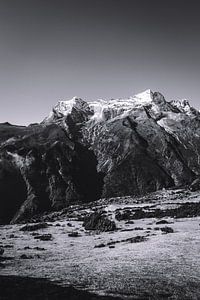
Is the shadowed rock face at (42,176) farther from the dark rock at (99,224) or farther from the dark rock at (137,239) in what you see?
the dark rock at (137,239)

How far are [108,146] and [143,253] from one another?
141 metres

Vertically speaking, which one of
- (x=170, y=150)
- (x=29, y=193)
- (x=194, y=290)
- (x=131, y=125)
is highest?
(x=131, y=125)

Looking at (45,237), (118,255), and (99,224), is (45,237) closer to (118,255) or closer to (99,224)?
(99,224)

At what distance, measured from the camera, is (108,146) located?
185 meters

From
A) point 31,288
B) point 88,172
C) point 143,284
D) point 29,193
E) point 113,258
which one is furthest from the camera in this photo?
point 88,172

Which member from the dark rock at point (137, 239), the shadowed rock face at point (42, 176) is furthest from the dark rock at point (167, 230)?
the shadowed rock face at point (42, 176)

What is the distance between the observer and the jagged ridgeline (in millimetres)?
147625

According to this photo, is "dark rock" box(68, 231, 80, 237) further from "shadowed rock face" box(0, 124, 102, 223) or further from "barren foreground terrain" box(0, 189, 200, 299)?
"shadowed rock face" box(0, 124, 102, 223)

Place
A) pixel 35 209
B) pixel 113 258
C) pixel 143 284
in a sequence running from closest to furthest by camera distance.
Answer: pixel 143 284
pixel 113 258
pixel 35 209

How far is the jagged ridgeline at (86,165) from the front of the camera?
5812 inches

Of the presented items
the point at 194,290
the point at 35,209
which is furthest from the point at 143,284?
the point at 35,209

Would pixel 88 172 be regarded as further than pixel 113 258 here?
Yes

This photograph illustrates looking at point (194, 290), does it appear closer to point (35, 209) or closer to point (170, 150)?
point (35, 209)

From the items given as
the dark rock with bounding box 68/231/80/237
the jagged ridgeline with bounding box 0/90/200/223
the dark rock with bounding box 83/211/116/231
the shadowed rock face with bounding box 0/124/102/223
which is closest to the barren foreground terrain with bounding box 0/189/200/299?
the dark rock with bounding box 83/211/116/231
